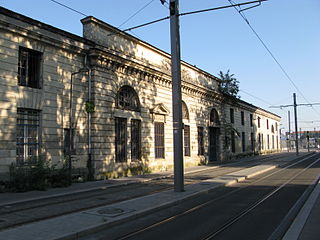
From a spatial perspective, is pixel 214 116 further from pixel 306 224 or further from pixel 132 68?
pixel 306 224

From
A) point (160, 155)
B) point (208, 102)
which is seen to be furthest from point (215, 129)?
point (160, 155)

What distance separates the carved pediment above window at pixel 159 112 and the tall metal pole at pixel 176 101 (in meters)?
9.75

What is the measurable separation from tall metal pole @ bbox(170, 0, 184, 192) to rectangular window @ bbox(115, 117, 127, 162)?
7.68m

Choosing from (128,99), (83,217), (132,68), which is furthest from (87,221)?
(132,68)

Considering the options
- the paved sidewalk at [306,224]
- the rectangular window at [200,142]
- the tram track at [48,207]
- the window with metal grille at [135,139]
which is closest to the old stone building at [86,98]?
the window with metal grille at [135,139]

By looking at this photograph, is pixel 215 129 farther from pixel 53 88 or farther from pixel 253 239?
pixel 253 239

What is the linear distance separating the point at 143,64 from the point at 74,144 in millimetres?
8057

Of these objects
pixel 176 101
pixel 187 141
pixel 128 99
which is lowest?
pixel 187 141

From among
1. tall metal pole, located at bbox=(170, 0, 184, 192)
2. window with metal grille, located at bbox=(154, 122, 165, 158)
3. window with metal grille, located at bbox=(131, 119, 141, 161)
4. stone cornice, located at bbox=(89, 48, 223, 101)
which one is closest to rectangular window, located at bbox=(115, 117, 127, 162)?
window with metal grille, located at bbox=(131, 119, 141, 161)

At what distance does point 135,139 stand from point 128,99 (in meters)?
2.79

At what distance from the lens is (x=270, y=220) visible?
7.53 meters

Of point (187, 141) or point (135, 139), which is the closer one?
point (135, 139)

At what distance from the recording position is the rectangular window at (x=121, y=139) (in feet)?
63.1

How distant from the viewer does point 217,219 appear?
773cm
